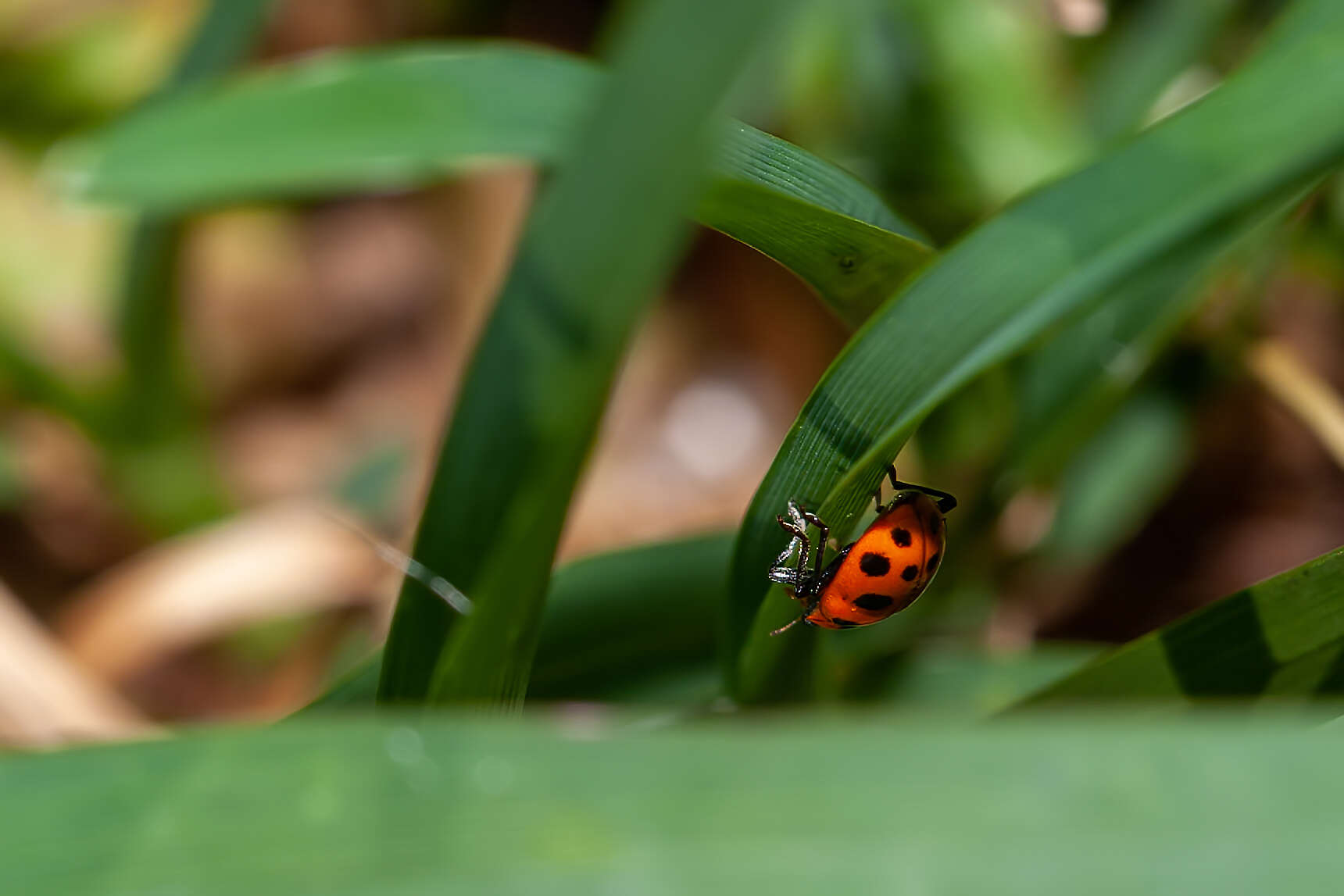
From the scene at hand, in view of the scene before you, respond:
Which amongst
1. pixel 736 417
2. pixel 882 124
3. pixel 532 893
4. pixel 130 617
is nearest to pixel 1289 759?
pixel 532 893

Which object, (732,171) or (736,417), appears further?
(736,417)

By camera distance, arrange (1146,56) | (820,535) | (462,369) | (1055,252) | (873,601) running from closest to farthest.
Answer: (1055,252), (820,535), (873,601), (1146,56), (462,369)

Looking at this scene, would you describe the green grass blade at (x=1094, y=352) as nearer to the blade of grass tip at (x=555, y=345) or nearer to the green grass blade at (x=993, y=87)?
the green grass blade at (x=993, y=87)

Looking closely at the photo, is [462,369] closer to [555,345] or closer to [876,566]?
[876,566]

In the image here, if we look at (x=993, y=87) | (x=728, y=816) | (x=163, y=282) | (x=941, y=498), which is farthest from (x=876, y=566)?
(x=163, y=282)

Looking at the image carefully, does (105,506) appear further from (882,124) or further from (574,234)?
(574,234)

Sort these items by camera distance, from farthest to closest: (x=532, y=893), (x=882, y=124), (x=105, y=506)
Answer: (x=105, y=506)
(x=882, y=124)
(x=532, y=893)

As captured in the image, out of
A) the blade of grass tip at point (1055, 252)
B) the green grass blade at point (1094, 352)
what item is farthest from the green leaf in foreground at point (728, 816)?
the green grass blade at point (1094, 352)
